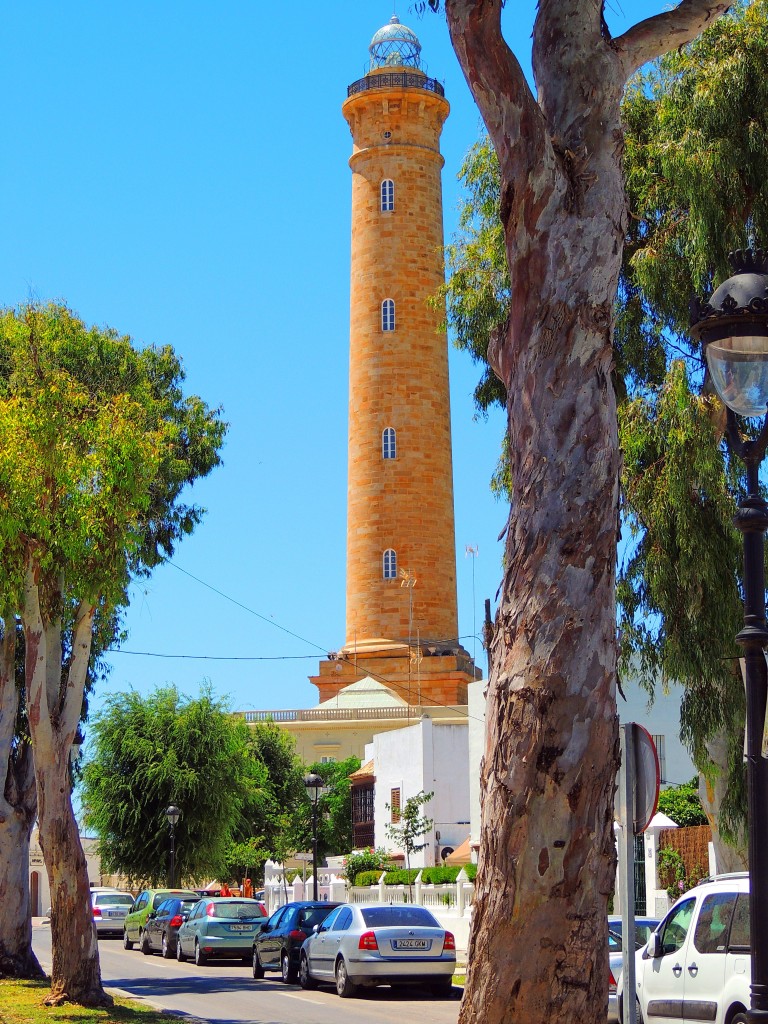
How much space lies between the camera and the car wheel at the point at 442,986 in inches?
831

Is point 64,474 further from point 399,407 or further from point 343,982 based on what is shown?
point 399,407

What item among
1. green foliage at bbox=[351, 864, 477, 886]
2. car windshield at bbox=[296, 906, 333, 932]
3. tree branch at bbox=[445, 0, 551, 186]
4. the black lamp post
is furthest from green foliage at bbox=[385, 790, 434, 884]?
tree branch at bbox=[445, 0, 551, 186]

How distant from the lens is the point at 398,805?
4703 centimetres

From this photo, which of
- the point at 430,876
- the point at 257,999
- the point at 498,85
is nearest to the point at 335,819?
the point at 430,876

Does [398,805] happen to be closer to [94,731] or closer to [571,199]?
[94,731]

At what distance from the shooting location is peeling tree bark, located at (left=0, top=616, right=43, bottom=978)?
69.0ft

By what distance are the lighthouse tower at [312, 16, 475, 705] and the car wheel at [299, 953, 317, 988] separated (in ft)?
111

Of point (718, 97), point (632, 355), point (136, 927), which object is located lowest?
point (136, 927)

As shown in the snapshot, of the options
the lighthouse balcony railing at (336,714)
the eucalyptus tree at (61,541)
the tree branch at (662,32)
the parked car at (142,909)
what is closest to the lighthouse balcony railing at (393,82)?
the lighthouse balcony railing at (336,714)

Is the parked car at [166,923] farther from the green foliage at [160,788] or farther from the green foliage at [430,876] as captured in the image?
the green foliage at [160,788]

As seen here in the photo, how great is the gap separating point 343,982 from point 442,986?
147cm

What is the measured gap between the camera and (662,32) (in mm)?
7805

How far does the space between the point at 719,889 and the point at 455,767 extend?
109 ft

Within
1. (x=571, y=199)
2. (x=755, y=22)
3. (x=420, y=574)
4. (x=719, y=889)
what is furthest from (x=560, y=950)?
(x=420, y=574)
